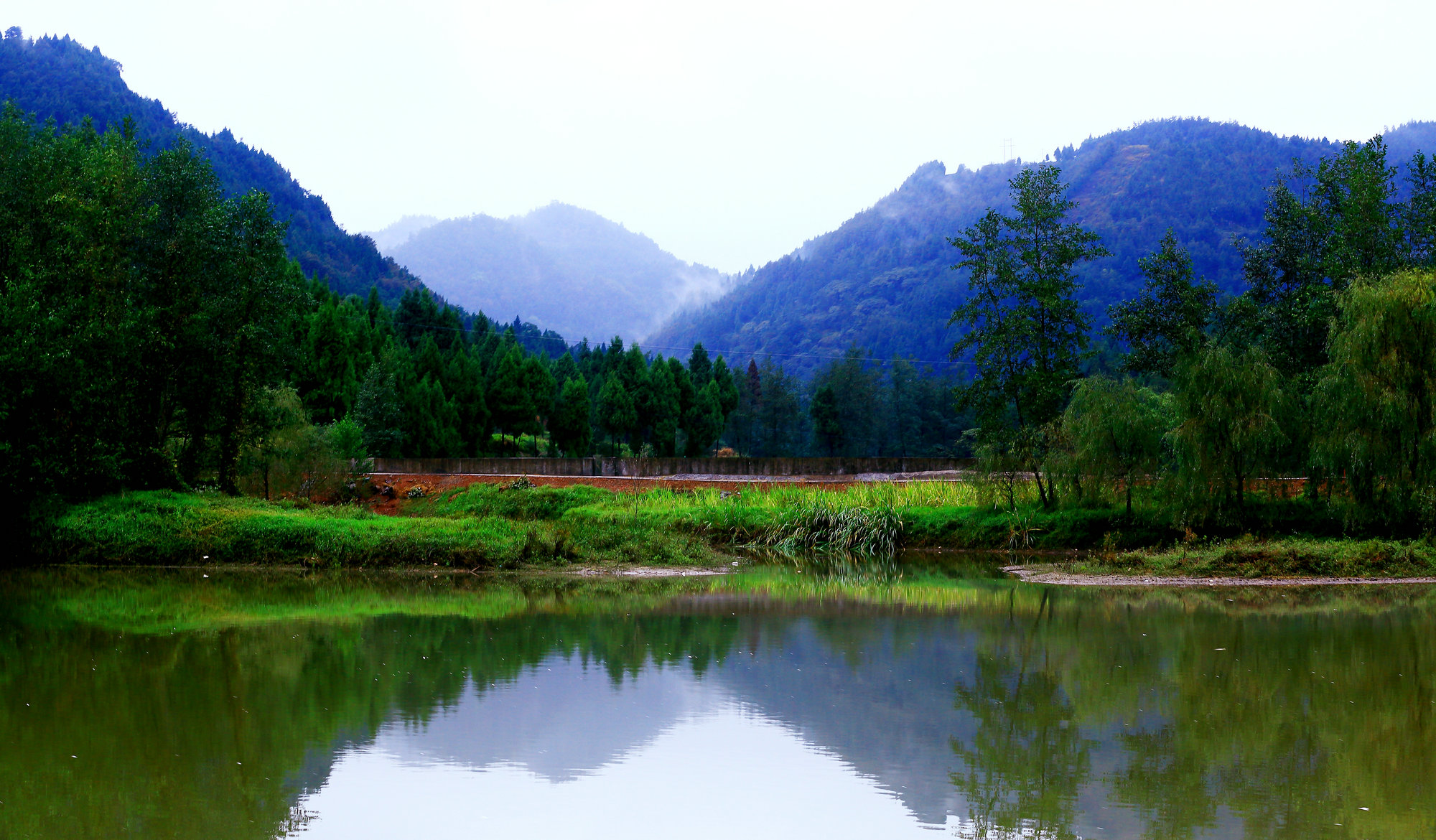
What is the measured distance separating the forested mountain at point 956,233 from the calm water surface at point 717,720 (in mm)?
105815

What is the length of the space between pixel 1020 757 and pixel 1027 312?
22097mm

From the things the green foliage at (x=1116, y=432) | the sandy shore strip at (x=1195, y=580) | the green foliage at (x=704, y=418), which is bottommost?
the sandy shore strip at (x=1195, y=580)

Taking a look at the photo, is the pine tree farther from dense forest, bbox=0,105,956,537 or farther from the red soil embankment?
dense forest, bbox=0,105,956,537

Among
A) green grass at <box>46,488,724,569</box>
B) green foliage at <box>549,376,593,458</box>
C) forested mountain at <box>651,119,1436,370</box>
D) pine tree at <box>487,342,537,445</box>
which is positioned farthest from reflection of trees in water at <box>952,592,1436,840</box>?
forested mountain at <box>651,119,1436,370</box>

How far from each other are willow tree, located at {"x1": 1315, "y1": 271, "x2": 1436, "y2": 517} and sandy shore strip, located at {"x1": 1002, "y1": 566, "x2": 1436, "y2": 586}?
2.38 m

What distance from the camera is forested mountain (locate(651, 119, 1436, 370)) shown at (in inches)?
5002

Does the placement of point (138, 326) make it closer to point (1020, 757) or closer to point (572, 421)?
point (1020, 757)

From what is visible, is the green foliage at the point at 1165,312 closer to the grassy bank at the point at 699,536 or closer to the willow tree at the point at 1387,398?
the grassy bank at the point at 699,536

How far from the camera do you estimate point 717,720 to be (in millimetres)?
10328

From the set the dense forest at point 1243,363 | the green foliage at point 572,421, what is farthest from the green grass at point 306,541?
the green foliage at point 572,421

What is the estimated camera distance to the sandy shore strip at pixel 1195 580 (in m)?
20.6

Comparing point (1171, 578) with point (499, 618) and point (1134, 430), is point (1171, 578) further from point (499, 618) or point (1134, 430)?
point (499, 618)

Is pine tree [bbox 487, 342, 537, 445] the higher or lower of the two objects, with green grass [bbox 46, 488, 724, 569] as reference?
higher

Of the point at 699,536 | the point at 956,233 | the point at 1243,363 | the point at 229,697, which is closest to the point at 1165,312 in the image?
the point at 1243,363
